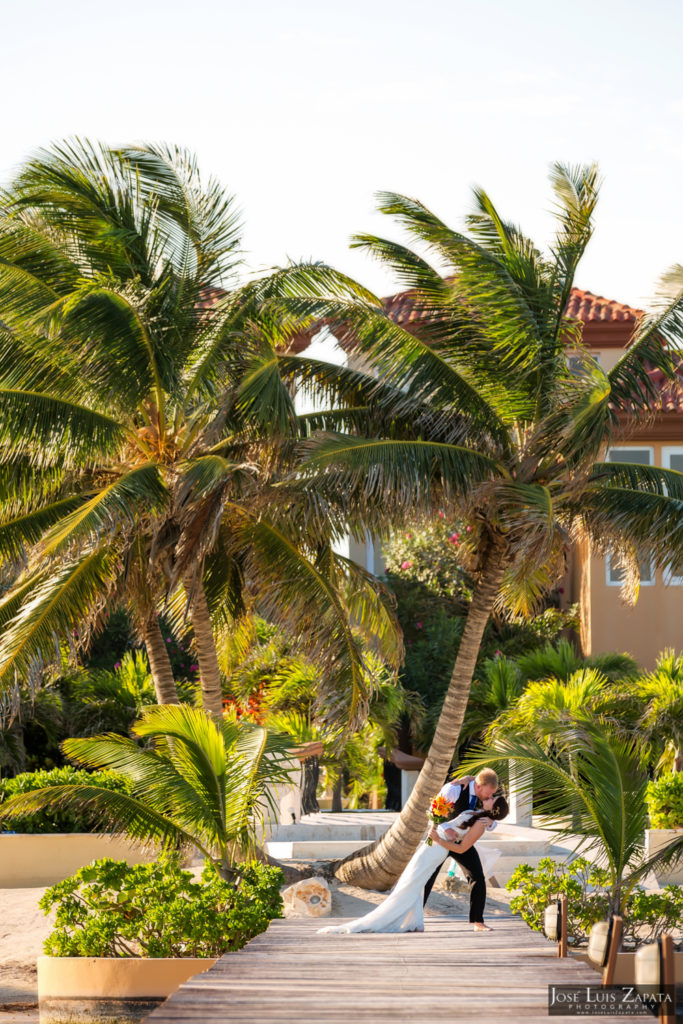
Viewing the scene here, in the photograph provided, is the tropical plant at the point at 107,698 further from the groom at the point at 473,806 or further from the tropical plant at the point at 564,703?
the groom at the point at 473,806

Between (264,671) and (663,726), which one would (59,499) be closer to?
(264,671)

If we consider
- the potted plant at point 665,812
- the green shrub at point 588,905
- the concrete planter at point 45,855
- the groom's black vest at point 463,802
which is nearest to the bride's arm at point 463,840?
the groom's black vest at point 463,802

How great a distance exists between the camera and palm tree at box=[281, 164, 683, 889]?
490 inches

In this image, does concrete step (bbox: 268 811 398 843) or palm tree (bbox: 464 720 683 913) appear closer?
palm tree (bbox: 464 720 683 913)

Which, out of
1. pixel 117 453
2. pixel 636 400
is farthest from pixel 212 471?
pixel 636 400

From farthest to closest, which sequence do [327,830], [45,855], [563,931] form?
[327,830], [45,855], [563,931]

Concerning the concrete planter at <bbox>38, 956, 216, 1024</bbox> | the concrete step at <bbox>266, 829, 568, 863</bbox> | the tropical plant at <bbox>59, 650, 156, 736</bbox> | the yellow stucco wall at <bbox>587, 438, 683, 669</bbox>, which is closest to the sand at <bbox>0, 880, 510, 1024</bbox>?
the concrete planter at <bbox>38, 956, 216, 1024</bbox>

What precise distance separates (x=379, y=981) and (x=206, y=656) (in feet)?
21.8

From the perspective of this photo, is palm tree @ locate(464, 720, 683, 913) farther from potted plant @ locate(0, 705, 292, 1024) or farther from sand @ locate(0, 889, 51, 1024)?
sand @ locate(0, 889, 51, 1024)

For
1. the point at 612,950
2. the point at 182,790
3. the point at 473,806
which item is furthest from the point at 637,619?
the point at 612,950

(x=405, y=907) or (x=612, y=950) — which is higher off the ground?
(x=612, y=950)

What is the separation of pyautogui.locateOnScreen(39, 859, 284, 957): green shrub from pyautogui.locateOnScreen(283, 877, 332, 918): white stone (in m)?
2.68

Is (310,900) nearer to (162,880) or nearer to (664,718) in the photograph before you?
(162,880)

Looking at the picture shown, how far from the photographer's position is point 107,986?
9609 millimetres
